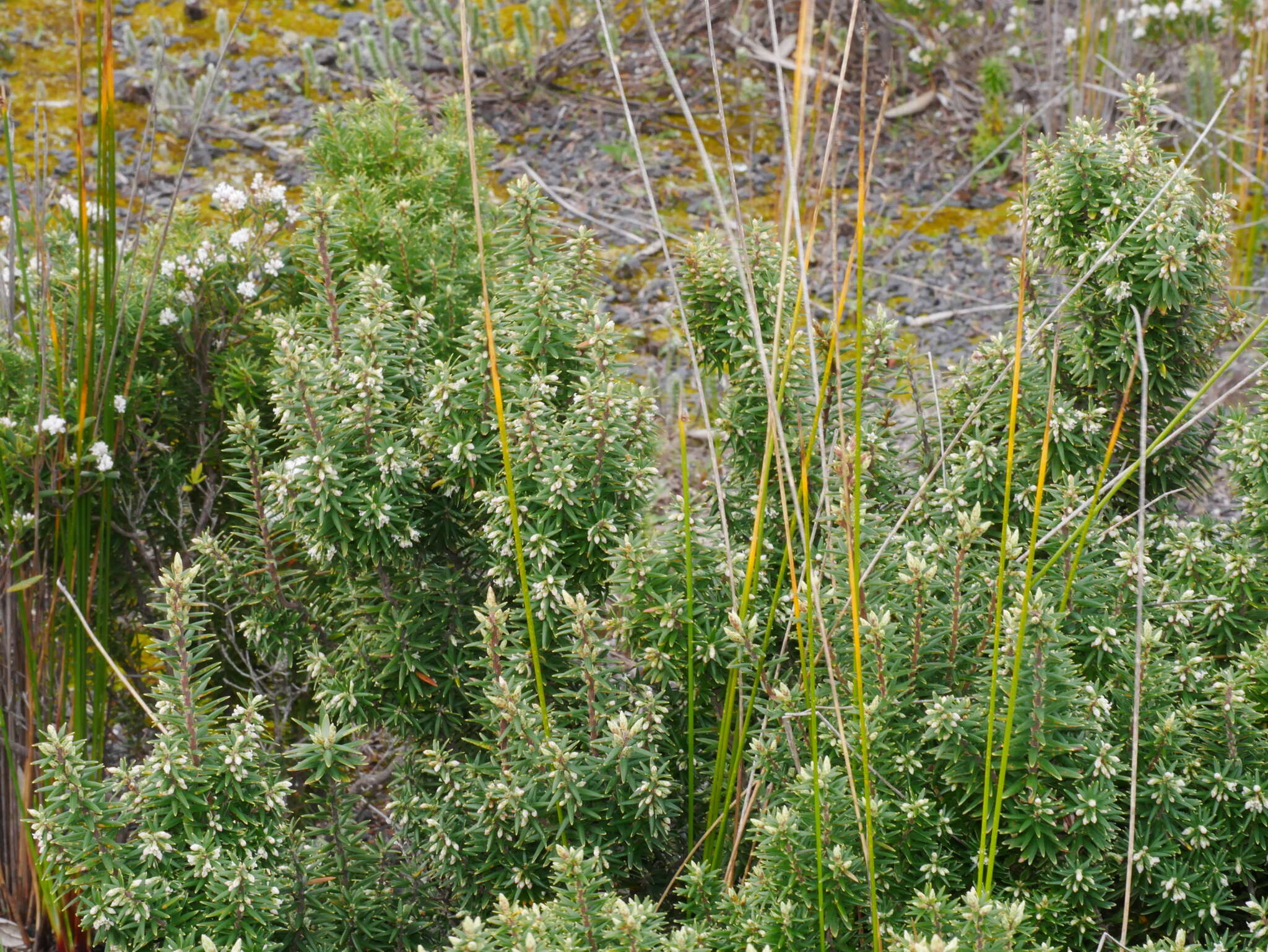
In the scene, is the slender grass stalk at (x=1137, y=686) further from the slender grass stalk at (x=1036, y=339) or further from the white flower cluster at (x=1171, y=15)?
the white flower cluster at (x=1171, y=15)

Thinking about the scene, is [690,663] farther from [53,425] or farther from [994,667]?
[53,425]

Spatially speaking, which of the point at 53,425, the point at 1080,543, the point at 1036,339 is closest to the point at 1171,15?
the point at 1036,339

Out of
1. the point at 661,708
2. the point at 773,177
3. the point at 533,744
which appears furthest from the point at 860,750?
→ the point at 773,177

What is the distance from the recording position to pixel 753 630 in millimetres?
1729

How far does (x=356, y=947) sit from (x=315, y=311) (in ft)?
3.67

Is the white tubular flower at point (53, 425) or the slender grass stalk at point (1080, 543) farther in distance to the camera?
the white tubular flower at point (53, 425)

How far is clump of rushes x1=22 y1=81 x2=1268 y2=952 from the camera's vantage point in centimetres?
155

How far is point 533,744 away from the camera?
5.69 ft

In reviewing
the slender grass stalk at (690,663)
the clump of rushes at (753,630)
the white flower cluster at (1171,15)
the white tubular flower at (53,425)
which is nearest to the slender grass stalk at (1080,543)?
the clump of rushes at (753,630)

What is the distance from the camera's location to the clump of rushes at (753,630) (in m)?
1.55

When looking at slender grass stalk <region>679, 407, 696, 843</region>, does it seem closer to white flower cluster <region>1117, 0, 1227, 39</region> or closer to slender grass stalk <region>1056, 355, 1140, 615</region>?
slender grass stalk <region>1056, 355, 1140, 615</region>

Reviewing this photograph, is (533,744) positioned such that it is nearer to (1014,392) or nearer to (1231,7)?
(1014,392)

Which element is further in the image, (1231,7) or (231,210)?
(1231,7)

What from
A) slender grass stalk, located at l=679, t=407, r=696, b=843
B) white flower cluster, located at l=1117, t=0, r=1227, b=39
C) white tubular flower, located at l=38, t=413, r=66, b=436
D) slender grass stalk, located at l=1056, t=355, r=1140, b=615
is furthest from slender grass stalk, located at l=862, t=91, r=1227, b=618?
white flower cluster, located at l=1117, t=0, r=1227, b=39
